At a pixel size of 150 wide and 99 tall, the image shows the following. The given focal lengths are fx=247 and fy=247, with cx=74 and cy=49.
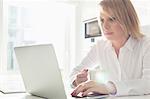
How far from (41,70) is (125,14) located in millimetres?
567

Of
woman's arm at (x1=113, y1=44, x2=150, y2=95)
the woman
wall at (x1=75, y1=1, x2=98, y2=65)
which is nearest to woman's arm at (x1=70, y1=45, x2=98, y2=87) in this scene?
the woman

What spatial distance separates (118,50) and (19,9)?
2.10 metres

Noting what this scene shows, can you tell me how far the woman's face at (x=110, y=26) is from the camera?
132 cm

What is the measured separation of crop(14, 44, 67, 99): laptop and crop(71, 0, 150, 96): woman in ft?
0.70

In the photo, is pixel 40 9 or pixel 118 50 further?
pixel 40 9

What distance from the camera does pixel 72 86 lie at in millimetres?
1413

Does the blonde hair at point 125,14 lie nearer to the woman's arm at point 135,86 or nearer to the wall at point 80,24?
the woman's arm at point 135,86

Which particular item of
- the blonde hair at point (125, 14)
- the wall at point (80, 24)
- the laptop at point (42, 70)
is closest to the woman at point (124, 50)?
the blonde hair at point (125, 14)

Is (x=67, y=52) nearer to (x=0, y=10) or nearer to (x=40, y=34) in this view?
(x=40, y=34)

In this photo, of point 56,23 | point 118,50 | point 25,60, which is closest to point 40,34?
point 56,23

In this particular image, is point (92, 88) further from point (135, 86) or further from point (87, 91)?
point (135, 86)

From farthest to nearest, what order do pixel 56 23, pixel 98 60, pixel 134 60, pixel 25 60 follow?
pixel 56 23 < pixel 98 60 < pixel 134 60 < pixel 25 60

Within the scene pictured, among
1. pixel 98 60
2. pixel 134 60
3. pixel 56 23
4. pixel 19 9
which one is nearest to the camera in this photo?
pixel 134 60

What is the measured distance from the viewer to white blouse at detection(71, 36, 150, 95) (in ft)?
3.91
